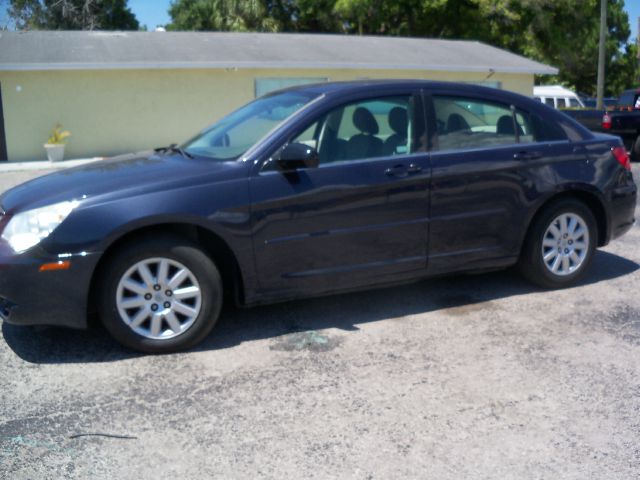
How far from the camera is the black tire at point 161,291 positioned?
14.3 feet

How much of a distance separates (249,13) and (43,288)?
95.8 feet

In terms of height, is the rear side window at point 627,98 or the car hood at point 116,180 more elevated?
the rear side window at point 627,98

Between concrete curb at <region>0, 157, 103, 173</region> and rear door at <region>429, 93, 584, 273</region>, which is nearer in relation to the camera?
rear door at <region>429, 93, 584, 273</region>

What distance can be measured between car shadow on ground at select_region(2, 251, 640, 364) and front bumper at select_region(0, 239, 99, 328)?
0.36 metres

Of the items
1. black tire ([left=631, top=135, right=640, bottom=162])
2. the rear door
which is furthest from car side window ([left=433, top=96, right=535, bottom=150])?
black tire ([left=631, top=135, right=640, bottom=162])

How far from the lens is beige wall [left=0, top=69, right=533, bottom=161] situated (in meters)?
18.9

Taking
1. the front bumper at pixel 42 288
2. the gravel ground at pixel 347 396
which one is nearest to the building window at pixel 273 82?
the gravel ground at pixel 347 396

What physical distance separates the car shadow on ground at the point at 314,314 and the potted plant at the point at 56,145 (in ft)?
47.3

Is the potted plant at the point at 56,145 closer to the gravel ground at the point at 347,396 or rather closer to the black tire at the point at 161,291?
the gravel ground at the point at 347,396

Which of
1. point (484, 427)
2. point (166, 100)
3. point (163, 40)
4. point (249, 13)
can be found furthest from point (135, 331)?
point (249, 13)

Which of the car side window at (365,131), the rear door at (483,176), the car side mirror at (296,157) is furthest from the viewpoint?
the rear door at (483,176)

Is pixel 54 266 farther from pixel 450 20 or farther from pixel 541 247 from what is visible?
pixel 450 20

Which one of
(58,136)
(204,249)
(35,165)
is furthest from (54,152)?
(204,249)

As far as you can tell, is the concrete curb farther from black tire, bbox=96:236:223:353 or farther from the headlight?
black tire, bbox=96:236:223:353
